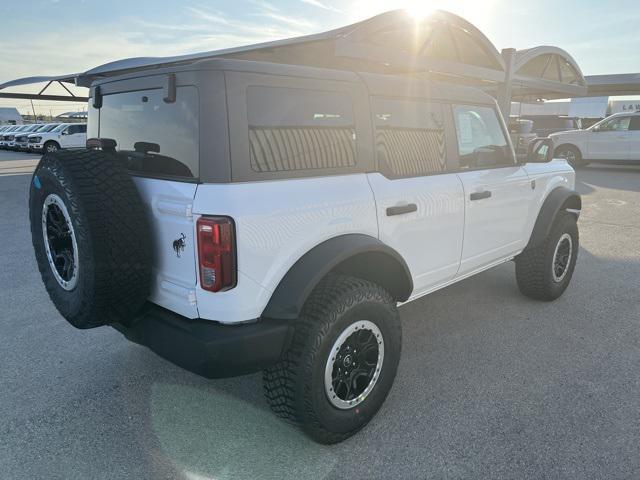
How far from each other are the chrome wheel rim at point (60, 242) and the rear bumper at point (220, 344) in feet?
1.72

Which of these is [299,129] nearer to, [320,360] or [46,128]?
[320,360]

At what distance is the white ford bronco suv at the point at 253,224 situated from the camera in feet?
6.91

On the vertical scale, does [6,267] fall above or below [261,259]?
below

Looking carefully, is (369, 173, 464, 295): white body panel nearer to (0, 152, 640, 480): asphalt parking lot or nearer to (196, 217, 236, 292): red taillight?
(0, 152, 640, 480): asphalt parking lot

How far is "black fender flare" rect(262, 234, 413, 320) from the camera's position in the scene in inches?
86.9

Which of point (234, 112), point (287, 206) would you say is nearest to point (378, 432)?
point (287, 206)

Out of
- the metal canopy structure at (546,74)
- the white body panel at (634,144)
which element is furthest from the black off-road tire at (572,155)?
the metal canopy structure at (546,74)

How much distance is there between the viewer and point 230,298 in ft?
6.95

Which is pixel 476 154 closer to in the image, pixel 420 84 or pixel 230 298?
pixel 420 84

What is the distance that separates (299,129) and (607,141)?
16.0 metres

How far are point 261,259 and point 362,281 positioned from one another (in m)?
0.64

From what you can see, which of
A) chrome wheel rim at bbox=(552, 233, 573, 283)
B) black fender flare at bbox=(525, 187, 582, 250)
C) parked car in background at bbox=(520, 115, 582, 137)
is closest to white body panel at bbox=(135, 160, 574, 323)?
black fender flare at bbox=(525, 187, 582, 250)

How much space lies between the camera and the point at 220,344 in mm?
2094

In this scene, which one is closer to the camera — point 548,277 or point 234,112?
point 234,112
